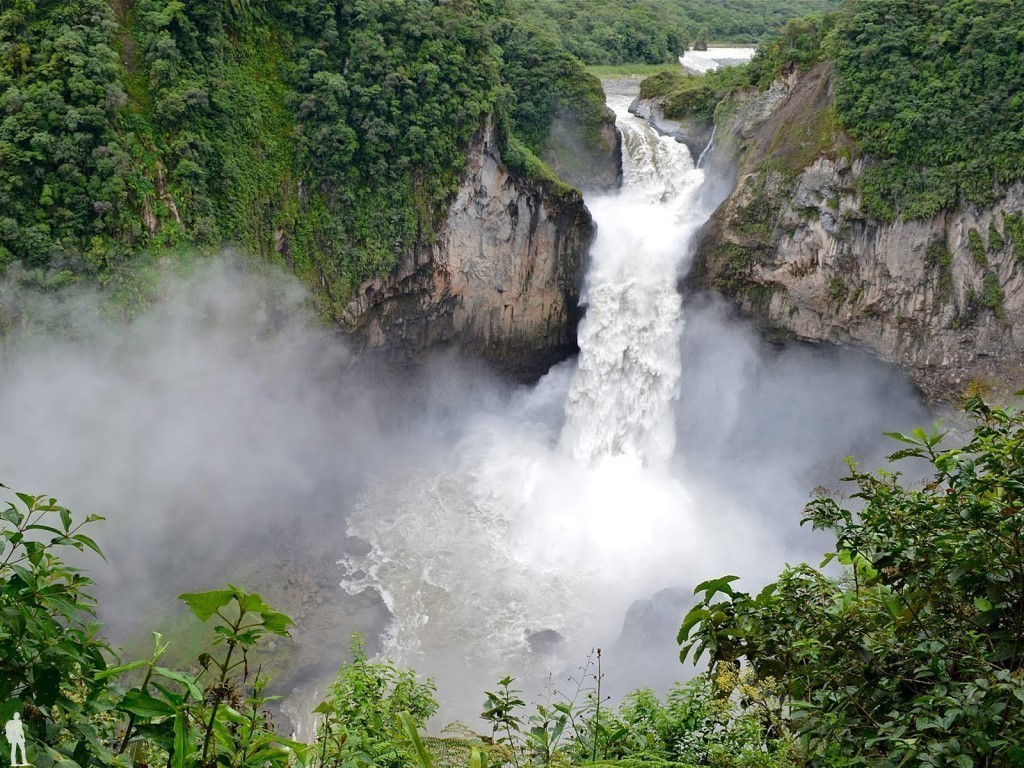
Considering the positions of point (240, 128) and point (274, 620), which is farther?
point (240, 128)

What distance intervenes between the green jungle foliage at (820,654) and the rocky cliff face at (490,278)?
770 inches

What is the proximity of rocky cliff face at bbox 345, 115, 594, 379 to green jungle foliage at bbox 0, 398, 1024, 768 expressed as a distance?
19.6m

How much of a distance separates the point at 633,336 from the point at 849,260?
253 inches

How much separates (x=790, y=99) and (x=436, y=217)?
10.8m

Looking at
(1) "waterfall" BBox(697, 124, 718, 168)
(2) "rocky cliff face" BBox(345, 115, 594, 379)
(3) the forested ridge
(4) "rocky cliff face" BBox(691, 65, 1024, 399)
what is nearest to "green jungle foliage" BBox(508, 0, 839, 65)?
(1) "waterfall" BBox(697, 124, 718, 168)

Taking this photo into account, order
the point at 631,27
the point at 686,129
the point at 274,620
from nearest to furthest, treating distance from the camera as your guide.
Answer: the point at 274,620, the point at 686,129, the point at 631,27

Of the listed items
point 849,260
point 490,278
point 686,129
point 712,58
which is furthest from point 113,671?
point 712,58

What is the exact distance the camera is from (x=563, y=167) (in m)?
26.8

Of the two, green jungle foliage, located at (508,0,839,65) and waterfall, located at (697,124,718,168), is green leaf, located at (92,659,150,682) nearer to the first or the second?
waterfall, located at (697,124,718,168)

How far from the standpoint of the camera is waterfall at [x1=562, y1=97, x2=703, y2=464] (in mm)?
23891

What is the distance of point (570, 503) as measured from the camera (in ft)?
72.2

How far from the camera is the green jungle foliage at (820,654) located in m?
2.18

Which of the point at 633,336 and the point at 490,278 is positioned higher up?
the point at 490,278

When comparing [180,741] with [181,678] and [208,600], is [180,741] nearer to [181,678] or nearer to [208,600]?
[181,678]
